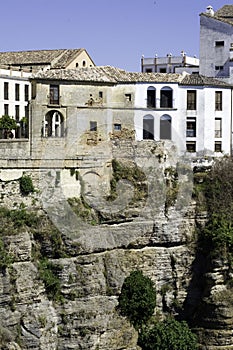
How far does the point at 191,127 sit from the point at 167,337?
27.6 ft

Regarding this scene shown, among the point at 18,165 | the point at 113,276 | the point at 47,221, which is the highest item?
the point at 18,165

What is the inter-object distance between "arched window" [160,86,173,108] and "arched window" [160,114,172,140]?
0.43m

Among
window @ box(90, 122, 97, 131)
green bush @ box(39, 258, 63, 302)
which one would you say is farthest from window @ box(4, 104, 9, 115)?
green bush @ box(39, 258, 63, 302)

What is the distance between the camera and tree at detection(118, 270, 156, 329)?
104ft

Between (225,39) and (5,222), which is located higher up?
(225,39)

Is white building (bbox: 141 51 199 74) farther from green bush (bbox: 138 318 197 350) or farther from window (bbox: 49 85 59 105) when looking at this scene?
green bush (bbox: 138 318 197 350)

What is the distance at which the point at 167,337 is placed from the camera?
31672 millimetres

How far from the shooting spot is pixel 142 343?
105 ft

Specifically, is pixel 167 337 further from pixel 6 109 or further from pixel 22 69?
pixel 22 69

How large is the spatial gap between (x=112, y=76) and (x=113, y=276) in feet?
25.2

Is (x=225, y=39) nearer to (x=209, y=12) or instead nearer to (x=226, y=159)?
(x=209, y=12)

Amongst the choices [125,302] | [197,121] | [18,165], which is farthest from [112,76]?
[125,302]

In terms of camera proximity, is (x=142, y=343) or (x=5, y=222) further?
(x=142, y=343)

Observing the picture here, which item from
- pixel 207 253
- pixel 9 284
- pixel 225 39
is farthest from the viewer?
pixel 225 39
